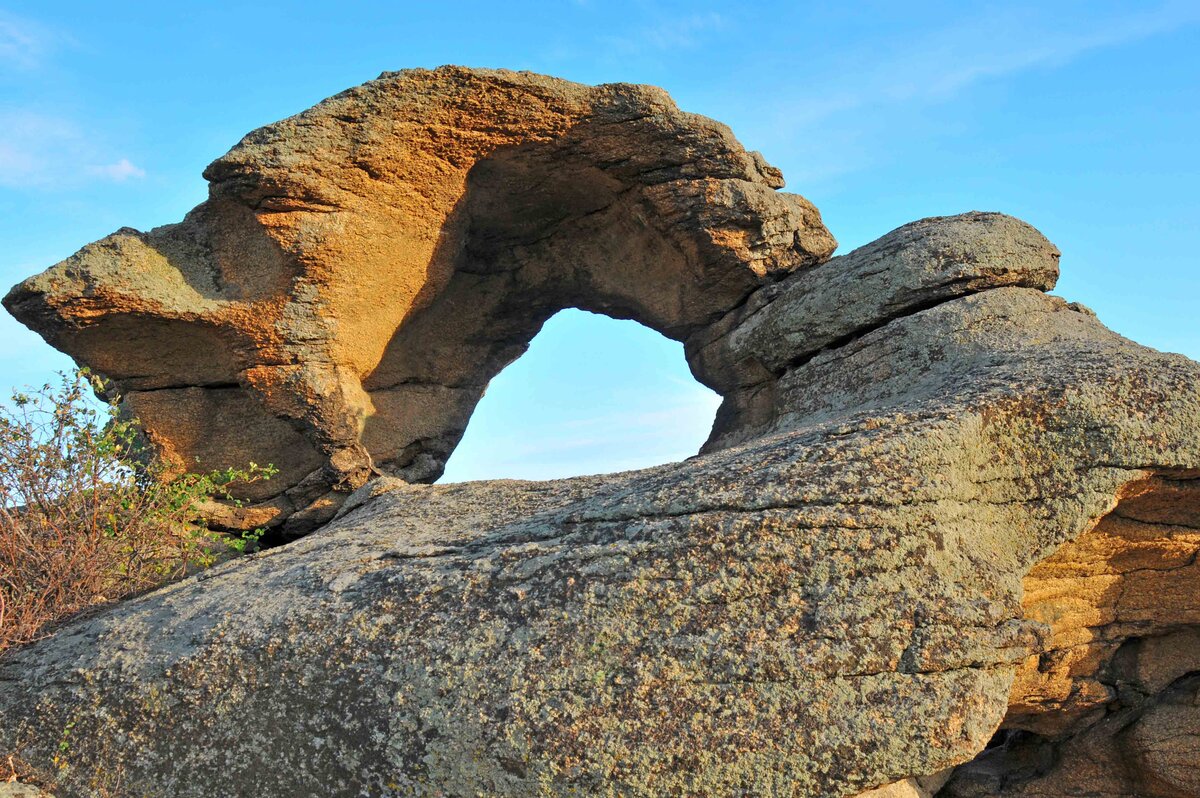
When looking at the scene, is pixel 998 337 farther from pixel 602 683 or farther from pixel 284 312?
pixel 284 312

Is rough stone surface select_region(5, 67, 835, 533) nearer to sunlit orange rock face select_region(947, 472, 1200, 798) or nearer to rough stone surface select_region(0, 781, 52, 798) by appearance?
sunlit orange rock face select_region(947, 472, 1200, 798)

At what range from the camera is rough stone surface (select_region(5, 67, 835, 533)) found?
8969 mm

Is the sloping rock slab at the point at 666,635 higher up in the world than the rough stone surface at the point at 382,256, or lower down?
lower down

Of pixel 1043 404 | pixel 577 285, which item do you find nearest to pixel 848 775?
pixel 1043 404

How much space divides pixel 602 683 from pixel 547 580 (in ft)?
2.21

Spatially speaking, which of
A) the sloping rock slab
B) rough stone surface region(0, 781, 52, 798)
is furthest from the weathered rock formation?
rough stone surface region(0, 781, 52, 798)

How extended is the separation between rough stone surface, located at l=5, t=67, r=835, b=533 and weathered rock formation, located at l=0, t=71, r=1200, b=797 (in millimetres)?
65

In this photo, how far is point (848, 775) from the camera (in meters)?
4.31

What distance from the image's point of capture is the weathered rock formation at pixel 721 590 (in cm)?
446

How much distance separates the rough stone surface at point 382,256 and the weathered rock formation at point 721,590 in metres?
0.07

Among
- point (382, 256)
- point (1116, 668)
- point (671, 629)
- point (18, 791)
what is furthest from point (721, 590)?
point (382, 256)

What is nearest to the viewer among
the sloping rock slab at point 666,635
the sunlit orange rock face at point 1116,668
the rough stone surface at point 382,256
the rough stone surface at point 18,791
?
the sloping rock slab at point 666,635

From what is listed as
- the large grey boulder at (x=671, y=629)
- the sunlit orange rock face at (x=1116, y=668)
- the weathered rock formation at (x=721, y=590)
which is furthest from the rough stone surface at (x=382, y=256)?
the sunlit orange rock face at (x=1116, y=668)

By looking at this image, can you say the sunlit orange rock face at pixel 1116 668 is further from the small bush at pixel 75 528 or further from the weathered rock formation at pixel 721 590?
the small bush at pixel 75 528
